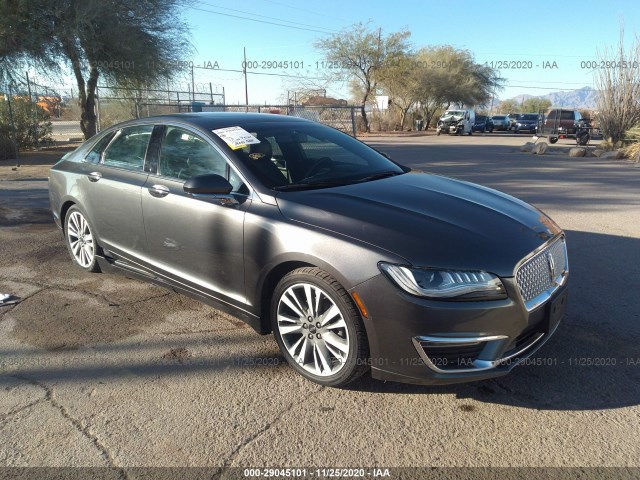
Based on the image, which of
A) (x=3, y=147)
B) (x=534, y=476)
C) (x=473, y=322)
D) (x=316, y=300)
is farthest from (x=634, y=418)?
(x=3, y=147)

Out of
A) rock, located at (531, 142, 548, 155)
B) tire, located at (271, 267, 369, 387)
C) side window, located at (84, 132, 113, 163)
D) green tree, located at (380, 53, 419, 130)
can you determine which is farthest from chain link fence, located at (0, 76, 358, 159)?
green tree, located at (380, 53, 419, 130)

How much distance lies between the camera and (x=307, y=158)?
4.04 m

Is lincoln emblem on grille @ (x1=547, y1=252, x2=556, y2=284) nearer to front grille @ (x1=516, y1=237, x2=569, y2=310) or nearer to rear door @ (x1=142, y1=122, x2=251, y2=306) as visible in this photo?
front grille @ (x1=516, y1=237, x2=569, y2=310)

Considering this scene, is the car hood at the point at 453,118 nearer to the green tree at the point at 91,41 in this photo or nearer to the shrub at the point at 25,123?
the green tree at the point at 91,41

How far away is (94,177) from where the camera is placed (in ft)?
15.6

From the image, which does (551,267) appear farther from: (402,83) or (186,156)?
(402,83)

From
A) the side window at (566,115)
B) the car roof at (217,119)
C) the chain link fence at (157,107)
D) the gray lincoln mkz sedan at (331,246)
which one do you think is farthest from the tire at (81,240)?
the side window at (566,115)

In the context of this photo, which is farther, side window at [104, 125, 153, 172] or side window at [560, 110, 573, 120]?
side window at [560, 110, 573, 120]

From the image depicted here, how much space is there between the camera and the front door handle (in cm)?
395

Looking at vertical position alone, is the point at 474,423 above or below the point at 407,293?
below

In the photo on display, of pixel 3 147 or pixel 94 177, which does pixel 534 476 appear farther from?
pixel 3 147

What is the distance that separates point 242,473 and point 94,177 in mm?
3386

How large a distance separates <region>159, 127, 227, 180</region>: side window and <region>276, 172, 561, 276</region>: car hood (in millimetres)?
715

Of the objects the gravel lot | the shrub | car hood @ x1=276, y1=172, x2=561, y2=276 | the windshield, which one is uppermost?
the shrub
